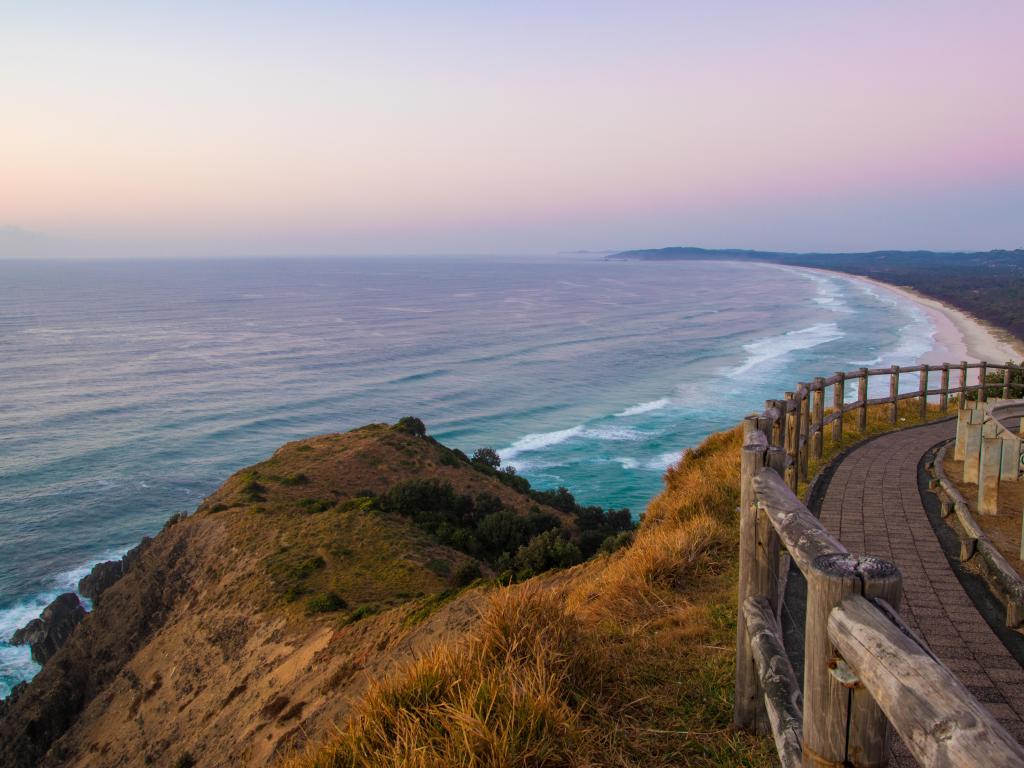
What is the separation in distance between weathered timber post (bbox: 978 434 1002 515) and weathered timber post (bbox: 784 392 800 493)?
1995 mm

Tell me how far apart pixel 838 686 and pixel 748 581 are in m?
1.55

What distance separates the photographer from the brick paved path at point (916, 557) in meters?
4.39

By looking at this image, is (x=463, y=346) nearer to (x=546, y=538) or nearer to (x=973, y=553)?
(x=546, y=538)

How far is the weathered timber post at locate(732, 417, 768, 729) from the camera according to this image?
3531mm

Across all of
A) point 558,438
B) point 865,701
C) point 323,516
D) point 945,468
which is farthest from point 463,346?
point 865,701

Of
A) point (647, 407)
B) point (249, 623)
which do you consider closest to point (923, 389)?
point (249, 623)

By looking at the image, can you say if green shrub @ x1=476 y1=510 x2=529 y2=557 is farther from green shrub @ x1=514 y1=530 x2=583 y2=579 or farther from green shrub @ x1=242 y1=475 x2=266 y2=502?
green shrub @ x1=242 y1=475 x2=266 y2=502

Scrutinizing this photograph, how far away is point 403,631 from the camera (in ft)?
32.8

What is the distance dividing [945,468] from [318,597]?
1147 cm

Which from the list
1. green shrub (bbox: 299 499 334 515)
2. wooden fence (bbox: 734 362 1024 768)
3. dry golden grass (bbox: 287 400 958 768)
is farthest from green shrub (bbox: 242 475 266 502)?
wooden fence (bbox: 734 362 1024 768)

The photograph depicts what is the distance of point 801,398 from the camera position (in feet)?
30.8

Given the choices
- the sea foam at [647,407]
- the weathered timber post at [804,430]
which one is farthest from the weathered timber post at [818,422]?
the sea foam at [647,407]

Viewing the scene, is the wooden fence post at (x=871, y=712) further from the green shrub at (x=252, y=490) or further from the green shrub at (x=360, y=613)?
the green shrub at (x=252, y=490)

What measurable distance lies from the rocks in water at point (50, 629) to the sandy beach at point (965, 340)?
162ft
